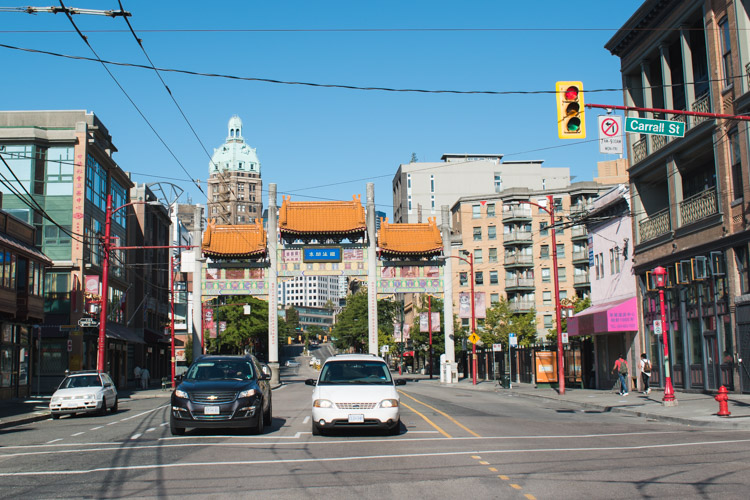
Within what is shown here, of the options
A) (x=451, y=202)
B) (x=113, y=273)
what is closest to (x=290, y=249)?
(x=113, y=273)

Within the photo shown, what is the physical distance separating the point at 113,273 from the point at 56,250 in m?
7.62

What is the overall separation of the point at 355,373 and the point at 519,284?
238 ft

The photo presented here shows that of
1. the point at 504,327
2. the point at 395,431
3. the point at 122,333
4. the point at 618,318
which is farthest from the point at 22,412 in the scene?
the point at 504,327

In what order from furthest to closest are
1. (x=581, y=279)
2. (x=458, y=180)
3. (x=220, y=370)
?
1. (x=458, y=180)
2. (x=581, y=279)
3. (x=220, y=370)

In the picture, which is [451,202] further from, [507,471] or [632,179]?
[507,471]

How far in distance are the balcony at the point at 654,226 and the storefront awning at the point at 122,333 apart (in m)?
33.4

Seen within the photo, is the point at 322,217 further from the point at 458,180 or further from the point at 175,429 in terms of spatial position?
the point at 458,180

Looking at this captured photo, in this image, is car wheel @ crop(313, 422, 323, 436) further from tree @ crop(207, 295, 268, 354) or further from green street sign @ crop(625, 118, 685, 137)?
tree @ crop(207, 295, 268, 354)

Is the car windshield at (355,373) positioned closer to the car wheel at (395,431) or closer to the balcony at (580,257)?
the car wheel at (395,431)

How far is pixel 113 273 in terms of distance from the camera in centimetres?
5362

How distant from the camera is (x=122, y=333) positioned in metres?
54.4

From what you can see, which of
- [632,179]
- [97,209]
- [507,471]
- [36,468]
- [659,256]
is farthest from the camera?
[97,209]

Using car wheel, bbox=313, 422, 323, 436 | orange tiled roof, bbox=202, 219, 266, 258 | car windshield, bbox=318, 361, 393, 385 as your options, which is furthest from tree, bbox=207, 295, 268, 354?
car wheel, bbox=313, 422, 323, 436

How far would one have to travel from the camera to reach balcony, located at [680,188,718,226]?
28141mm
